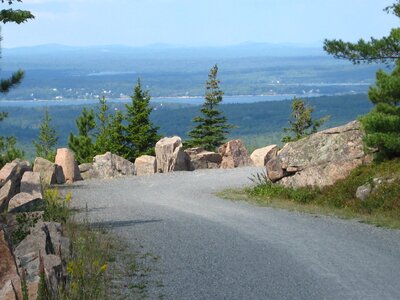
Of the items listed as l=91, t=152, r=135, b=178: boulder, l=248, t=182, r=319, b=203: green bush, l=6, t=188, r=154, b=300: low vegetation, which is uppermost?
l=6, t=188, r=154, b=300: low vegetation

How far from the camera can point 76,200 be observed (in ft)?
78.9

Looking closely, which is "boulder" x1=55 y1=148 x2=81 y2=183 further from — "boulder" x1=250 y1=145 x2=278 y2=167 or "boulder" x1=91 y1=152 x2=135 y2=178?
"boulder" x1=250 y1=145 x2=278 y2=167

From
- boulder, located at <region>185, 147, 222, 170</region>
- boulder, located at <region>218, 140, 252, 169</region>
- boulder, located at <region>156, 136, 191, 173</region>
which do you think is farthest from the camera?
boulder, located at <region>218, 140, 252, 169</region>

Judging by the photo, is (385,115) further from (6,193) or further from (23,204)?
(6,193)

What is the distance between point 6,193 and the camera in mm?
21562

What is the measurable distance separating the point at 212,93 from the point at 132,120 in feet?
26.3

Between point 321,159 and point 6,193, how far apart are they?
9778mm

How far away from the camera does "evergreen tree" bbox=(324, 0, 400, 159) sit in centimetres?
2056

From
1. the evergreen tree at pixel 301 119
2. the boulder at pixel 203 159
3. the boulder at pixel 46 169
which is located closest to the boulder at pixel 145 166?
the boulder at pixel 203 159

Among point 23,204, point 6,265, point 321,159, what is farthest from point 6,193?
point 6,265

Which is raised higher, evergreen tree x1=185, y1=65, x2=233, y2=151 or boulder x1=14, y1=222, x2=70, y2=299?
boulder x1=14, y1=222, x2=70, y2=299

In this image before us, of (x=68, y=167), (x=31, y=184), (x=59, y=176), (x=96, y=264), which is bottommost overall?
(x=59, y=176)

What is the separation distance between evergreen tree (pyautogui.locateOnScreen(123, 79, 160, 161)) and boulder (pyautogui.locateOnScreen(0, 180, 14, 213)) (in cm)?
2474

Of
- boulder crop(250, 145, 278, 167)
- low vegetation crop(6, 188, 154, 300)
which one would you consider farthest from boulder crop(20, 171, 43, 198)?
boulder crop(250, 145, 278, 167)
